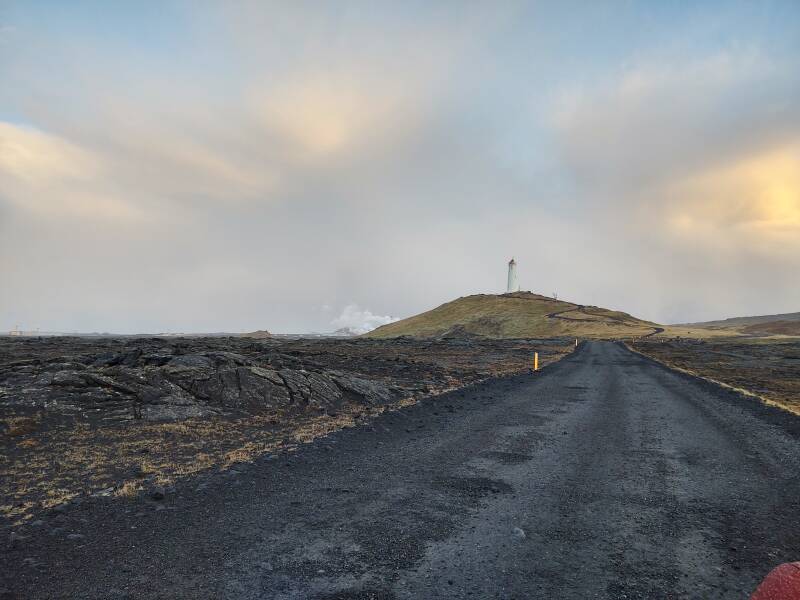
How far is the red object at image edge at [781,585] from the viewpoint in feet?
7.75

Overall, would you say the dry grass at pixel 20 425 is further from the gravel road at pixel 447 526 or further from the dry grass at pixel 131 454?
the gravel road at pixel 447 526

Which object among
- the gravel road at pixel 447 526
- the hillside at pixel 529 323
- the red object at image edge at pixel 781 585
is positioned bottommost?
the gravel road at pixel 447 526

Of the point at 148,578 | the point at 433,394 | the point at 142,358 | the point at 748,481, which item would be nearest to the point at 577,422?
the point at 748,481

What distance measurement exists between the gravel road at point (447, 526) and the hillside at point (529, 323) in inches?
4732

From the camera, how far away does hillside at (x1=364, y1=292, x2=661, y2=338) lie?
13762cm

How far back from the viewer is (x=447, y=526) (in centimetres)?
673

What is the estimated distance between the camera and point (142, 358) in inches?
722

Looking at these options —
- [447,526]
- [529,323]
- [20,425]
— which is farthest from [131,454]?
[529,323]

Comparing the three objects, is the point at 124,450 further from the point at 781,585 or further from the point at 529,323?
the point at 529,323

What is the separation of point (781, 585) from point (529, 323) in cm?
15974

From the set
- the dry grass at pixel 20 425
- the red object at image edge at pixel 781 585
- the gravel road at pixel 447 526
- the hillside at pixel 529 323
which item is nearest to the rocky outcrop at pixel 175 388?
the dry grass at pixel 20 425

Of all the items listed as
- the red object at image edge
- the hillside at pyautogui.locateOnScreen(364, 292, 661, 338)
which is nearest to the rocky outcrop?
the red object at image edge

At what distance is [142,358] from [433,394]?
12.7 m

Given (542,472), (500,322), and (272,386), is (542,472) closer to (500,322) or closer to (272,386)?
(272,386)
